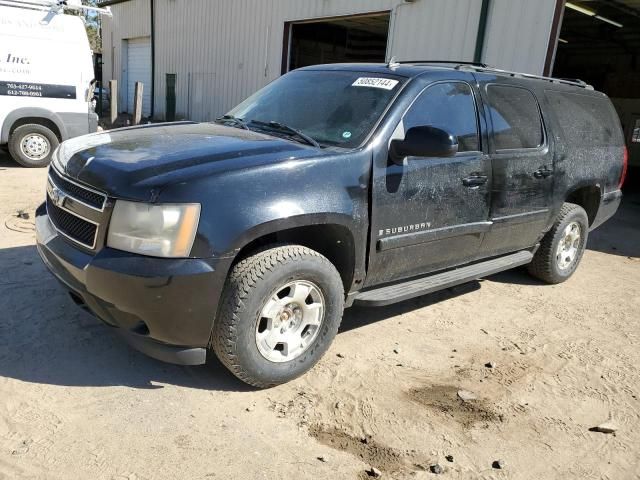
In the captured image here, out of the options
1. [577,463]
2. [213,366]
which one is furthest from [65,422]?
[577,463]

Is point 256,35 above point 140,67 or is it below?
above

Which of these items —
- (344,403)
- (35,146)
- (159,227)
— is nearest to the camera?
(159,227)

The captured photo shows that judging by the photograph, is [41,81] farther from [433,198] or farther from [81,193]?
[433,198]

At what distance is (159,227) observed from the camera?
2.67 m

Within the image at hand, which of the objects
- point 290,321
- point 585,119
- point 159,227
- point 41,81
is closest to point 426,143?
point 290,321

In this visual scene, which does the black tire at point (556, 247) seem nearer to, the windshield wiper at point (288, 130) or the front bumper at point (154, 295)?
the windshield wiper at point (288, 130)

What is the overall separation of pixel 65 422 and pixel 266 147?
5.99ft

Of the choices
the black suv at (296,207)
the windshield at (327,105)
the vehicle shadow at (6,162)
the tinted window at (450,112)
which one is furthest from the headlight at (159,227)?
the vehicle shadow at (6,162)

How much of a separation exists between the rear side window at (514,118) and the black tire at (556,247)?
3.20ft

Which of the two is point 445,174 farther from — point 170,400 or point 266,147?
point 170,400

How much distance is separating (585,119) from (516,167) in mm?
1513

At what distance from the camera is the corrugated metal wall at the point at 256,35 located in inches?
332

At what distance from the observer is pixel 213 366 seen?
340 centimetres

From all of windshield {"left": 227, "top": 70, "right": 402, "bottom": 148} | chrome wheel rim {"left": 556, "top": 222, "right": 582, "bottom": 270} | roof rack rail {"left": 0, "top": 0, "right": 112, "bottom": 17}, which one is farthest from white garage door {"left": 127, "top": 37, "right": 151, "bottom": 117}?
chrome wheel rim {"left": 556, "top": 222, "right": 582, "bottom": 270}
